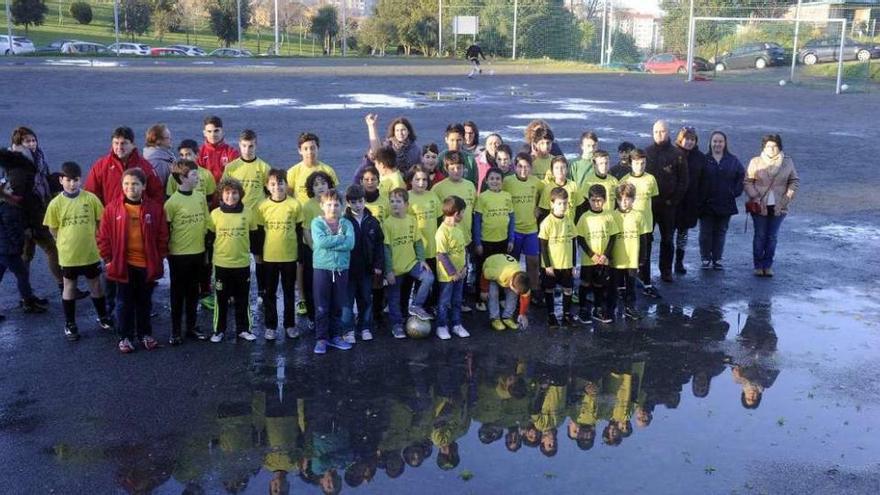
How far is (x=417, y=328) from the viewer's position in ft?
26.5

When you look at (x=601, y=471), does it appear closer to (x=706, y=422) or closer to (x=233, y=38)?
(x=706, y=422)

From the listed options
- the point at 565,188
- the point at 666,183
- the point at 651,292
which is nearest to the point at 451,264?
the point at 565,188

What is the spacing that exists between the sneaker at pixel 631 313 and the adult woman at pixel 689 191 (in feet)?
6.04

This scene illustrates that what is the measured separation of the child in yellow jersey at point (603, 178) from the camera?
29.7ft

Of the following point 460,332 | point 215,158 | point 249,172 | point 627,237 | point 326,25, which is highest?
point 326,25

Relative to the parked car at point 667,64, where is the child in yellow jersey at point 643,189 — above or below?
below

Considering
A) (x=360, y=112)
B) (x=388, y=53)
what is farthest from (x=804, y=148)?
(x=388, y=53)

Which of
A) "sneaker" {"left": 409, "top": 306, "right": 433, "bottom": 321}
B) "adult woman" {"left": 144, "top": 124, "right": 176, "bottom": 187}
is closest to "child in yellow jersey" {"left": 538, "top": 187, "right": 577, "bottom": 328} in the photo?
"sneaker" {"left": 409, "top": 306, "right": 433, "bottom": 321}

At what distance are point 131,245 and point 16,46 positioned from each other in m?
57.6

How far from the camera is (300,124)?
892 inches

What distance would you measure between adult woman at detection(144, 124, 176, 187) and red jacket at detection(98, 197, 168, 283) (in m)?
1.21

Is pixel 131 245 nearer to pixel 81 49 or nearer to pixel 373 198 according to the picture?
pixel 373 198

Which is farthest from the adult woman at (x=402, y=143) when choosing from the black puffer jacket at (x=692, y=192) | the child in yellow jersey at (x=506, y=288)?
the black puffer jacket at (x=692, y=192)

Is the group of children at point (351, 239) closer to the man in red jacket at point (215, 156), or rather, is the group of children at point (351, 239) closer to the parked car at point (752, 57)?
the man in red jacket at point (215, 156)
